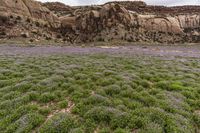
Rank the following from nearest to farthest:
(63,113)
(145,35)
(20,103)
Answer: (63,113) < (20,103) < (145,35)

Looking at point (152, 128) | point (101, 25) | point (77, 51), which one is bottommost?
point (152, 128)

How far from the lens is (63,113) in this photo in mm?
9133

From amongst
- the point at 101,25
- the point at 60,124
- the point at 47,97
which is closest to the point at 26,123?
the point at 60,124

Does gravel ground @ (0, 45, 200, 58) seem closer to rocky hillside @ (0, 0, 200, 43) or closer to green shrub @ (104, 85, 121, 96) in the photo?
green shrub @ (104, 85, 121, 96)

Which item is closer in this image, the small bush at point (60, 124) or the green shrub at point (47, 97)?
the small bush at point (60, 124)

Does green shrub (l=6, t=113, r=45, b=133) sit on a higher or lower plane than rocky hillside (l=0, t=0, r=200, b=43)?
lower

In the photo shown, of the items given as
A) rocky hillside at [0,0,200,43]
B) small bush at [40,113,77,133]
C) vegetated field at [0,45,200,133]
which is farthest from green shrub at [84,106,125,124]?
rocky hillside at [0,0,200,43]

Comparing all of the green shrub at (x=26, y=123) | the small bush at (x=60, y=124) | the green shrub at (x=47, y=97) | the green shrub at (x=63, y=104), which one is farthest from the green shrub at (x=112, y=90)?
the green shrub at (x=26, y=123)

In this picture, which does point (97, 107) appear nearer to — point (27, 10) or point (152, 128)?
point (152, 128)

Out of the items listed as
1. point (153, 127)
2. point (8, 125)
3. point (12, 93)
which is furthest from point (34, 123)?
point (153, 127)

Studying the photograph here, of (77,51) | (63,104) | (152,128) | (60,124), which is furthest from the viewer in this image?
(77,51)

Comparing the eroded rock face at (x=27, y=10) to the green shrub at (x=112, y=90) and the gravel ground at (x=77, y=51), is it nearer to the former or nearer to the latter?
the gravel ground at (x=77, y=51)

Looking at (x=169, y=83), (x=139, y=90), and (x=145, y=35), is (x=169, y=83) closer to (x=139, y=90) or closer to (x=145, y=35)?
(x=139, y=90)

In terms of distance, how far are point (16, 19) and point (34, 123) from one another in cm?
7343
